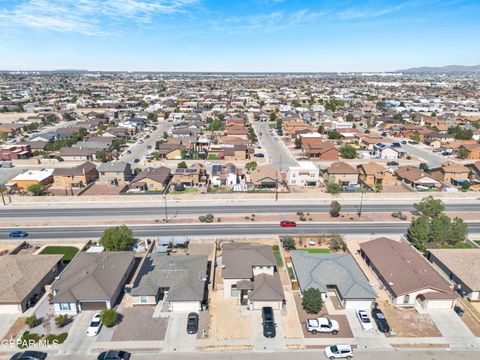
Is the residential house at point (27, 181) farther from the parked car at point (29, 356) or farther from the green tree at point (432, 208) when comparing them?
the green tree at point (432, 208)

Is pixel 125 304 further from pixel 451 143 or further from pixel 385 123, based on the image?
pixel 385 123

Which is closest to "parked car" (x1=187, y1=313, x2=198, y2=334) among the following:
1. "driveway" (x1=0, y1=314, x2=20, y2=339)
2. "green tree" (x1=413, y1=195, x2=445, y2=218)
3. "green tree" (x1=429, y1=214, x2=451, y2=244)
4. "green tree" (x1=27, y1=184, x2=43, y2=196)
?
"driveway" (x1=0, y1=314, x2=20, y2=339)

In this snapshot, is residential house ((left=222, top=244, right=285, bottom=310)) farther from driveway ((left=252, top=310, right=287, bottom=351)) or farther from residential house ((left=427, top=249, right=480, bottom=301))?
residential house ((left=427, top=249, right=480, bottom=301))

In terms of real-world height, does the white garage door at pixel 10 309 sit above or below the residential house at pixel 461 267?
below

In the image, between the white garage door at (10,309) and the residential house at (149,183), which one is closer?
the white garage door at (10,309)

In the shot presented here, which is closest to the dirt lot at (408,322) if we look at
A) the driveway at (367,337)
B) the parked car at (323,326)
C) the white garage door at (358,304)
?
the white garage door at (358,304)

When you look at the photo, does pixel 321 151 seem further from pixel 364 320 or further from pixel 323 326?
pixel 323 326
